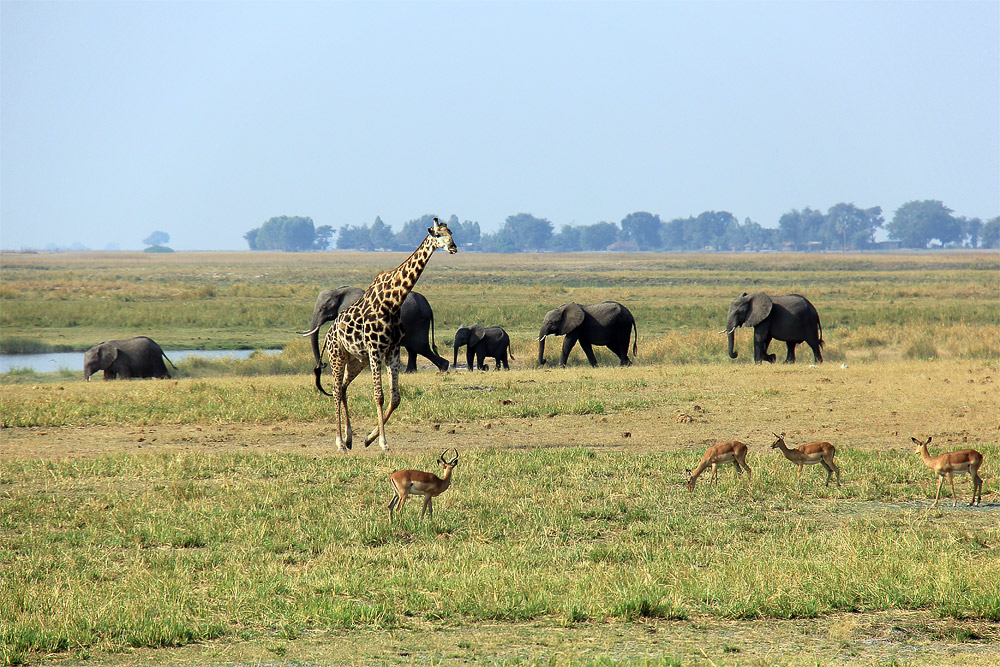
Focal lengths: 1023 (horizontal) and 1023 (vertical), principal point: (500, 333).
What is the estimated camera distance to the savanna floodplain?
258 inches

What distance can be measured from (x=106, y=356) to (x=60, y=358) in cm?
1062

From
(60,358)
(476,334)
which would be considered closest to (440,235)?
(476,334)

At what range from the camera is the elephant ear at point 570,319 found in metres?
Result: 26.0

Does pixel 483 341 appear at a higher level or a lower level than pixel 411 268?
lower

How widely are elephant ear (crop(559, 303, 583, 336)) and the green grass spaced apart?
13.7 metres

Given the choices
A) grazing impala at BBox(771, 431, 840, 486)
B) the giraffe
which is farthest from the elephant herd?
grazing impala at BBox(771, 431, 840, 486)

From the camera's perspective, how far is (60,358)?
33000 mm

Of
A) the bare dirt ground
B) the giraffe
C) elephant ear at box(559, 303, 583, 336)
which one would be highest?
the giraffe

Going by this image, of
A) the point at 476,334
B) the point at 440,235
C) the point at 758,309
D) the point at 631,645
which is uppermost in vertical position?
the point at 440,235

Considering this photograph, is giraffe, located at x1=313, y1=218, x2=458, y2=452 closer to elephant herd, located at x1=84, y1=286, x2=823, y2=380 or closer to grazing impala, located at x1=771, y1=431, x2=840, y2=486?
grazing impala, located at x1=771, y1=431, x2=840, y2=486

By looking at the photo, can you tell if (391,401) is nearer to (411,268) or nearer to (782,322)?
(411,268)

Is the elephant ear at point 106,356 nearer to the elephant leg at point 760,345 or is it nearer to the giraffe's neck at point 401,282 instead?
the giraffe's neck at point 401,282

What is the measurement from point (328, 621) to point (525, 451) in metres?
6.43

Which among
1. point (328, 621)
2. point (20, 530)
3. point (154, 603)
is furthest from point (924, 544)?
point (20, 530)
